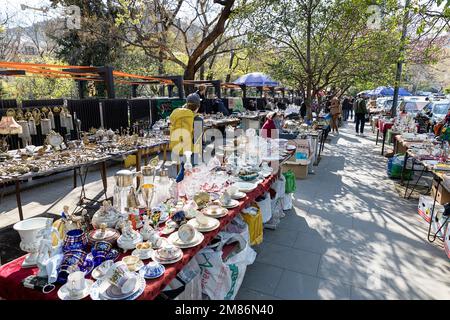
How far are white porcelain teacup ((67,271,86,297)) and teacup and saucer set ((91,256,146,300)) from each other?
0.06 m

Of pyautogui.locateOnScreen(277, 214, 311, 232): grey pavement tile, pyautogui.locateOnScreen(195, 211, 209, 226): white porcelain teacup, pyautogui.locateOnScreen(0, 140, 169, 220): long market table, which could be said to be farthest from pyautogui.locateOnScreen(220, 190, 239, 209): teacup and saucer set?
pyautogui.locateOnScreen(0, 140, 169, 220): long market table

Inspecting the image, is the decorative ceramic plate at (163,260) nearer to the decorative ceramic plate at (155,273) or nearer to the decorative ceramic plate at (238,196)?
the decorative ceramic plate at (155,273)

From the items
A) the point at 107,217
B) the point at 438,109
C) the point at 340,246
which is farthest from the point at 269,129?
the point at 438,109

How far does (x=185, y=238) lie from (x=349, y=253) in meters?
2.33

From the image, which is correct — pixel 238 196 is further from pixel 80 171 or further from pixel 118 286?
pixel 80 171

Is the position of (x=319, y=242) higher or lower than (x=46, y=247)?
lower

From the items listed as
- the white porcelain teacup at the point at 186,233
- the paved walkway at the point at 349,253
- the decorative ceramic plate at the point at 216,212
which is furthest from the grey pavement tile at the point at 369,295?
the white porcelain teacup at the point at 186,233

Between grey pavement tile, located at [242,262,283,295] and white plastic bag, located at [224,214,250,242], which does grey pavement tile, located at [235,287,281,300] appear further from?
white plastic bag, located at [224,214,250,242]

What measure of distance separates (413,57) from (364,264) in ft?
25.3

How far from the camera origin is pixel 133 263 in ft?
5.92

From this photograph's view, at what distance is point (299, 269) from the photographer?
321 centimetres

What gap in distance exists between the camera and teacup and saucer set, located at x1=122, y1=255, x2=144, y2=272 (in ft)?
5.83

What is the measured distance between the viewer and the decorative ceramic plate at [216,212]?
2537 millimetres

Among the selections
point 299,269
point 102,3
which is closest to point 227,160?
point 299,269
